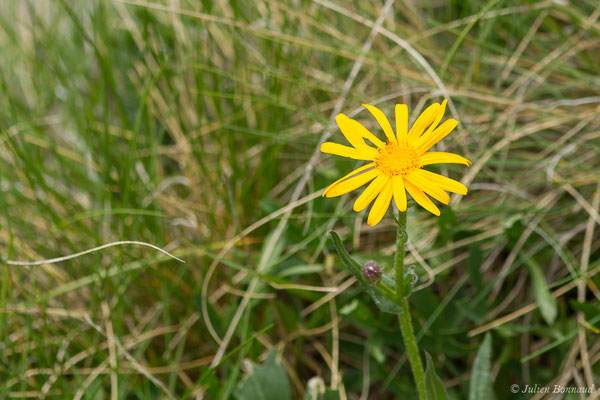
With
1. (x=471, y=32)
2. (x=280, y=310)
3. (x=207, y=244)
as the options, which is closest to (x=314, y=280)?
(x=280, y=310)

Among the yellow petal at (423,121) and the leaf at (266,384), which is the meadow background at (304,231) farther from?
the yellow petal at (423,121)

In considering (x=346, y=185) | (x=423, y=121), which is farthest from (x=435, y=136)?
(x=346, y=185)

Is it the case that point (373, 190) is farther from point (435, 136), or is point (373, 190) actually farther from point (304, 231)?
point (304, 231)

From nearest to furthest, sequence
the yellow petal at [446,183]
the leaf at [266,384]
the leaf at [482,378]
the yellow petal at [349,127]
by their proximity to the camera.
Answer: the yellow petal at [446,183]
the yellow petal at [349,127]
the leaf at [482,378]
the leaf at [266,384]

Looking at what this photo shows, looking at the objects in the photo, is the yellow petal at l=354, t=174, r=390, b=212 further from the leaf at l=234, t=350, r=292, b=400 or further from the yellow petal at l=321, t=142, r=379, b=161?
the leaf at l=234, t=350, r=292, b=400

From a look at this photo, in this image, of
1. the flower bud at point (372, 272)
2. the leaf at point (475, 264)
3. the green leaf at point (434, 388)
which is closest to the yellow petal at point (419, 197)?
the flower bud at point (372, 272)
